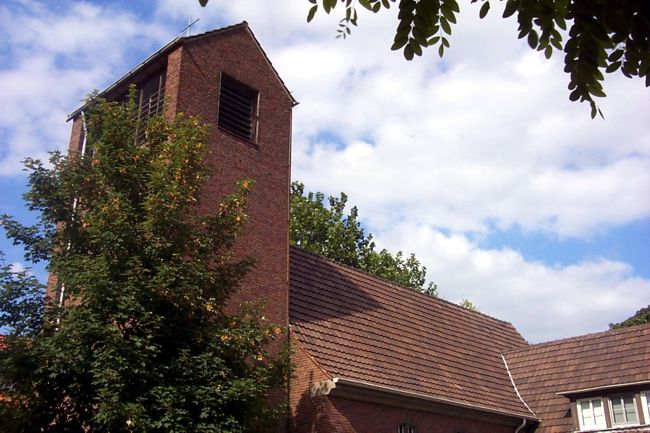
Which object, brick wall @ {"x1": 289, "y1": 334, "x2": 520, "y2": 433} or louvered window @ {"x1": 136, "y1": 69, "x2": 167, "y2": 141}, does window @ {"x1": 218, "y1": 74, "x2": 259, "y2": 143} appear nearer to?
louvered window @ {"x1": 136, "y1": 69, "x2": 167, "y2": 141}

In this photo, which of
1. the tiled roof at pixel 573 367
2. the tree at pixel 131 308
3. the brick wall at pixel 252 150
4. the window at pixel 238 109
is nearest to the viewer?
the tree at pixel 131 308

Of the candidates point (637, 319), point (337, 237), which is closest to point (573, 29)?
point (337, 237)

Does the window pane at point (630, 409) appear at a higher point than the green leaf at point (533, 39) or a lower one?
lower

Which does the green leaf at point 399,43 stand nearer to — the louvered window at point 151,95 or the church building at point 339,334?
the church building at point 339,334

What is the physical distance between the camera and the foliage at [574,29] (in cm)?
436

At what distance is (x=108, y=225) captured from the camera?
36.9ft

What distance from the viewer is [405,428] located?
17.2 meters

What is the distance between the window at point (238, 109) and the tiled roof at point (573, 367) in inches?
462

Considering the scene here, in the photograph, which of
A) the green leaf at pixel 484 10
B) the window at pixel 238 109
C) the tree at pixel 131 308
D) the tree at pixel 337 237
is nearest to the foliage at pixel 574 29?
the green leaf at pixel 484 10

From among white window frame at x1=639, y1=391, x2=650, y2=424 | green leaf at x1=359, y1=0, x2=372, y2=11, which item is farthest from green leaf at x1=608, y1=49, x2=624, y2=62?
white window frame at x1=639, y1=391, x2=650, y2=424

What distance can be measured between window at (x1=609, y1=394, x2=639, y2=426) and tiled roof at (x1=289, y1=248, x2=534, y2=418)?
2.61m

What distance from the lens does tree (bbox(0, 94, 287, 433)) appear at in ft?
33.9

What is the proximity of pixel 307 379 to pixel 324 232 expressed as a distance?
22.1 m

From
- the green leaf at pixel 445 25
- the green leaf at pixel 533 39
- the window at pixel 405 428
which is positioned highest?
the green leaf at pixel 445 25
